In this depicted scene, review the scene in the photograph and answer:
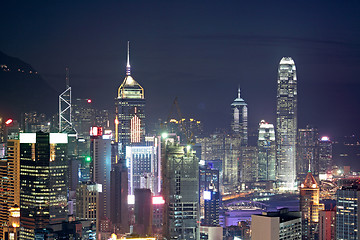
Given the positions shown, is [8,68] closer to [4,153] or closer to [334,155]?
[4,153]

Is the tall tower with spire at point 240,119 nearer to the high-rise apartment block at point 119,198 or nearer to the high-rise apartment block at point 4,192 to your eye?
the high-rise apartment block at point 119,198

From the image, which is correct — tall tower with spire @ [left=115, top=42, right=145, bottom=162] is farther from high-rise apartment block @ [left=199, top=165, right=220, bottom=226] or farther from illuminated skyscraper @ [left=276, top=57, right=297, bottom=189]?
illuminated skyscraper @ [left=276, top=57, right=297, bottom=189]

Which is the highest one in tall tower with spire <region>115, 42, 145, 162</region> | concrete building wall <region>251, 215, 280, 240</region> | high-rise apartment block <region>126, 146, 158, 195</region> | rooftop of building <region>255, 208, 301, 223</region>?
tall tower with spire <region>115, 42, 145, 162</region>

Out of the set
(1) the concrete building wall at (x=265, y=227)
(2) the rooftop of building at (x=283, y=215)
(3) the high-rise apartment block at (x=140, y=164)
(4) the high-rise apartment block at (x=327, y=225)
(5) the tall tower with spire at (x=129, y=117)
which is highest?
(5) the tall tower with spire at (x=129, y=117)

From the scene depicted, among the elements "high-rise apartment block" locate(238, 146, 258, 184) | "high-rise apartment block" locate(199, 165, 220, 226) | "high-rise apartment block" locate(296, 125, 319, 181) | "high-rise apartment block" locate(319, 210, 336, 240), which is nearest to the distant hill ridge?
"high-rise apartment block" locate(199, 165, 220, 226)

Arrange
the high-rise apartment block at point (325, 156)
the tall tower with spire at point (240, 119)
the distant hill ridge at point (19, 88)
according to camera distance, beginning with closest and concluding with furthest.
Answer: the distant hill ridge at point (19, 88) → the tall tower with spire at point (240, 119) → the high-rise apartment block at point (325, 156)

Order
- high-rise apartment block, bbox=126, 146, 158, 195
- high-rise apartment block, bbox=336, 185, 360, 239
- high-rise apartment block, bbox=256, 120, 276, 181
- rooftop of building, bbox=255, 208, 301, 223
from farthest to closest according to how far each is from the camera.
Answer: high-rise apartment block, bbox=256, 120, 276, 181 → high-rise apartment block, bbox=126, 146, 158, 195 → high-rise apartment block, bbox=336, 185, 360, 239 → rooftop of building, bbox=255, 208, 301, 223

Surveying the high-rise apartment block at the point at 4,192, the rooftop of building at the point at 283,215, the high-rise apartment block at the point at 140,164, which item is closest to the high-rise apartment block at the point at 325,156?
the high-rise apartment block at the point at 140,164

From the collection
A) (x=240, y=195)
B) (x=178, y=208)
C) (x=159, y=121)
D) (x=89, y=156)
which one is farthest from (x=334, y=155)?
(x=178, y=208)
